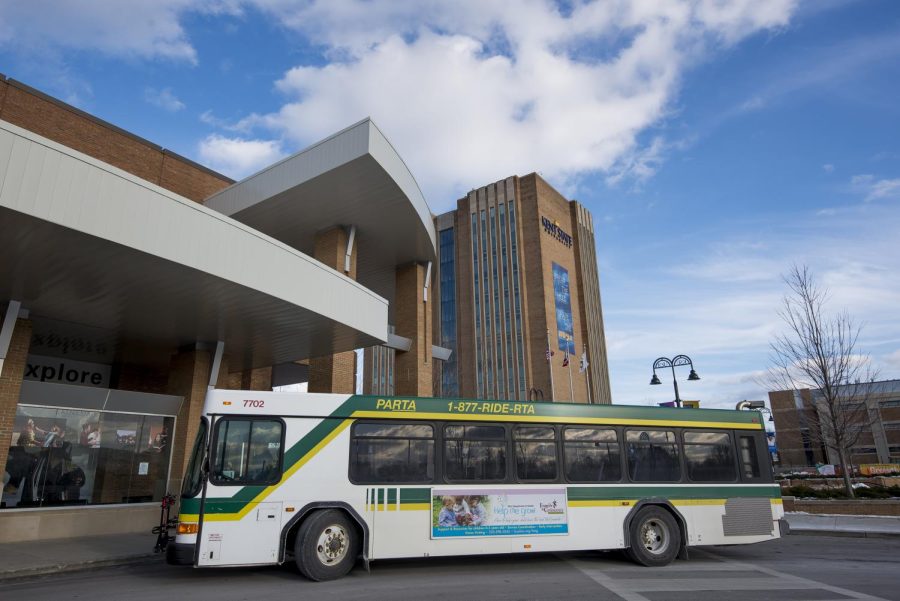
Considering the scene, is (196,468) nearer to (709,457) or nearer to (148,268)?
(148,268)

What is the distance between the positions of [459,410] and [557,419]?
1868mm

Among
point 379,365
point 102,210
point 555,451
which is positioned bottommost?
point 555,451

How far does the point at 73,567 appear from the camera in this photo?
32.8ft

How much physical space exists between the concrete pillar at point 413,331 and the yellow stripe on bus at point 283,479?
44.6 feet

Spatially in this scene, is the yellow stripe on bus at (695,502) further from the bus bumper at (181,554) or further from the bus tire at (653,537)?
the bus bumper at (181,554)

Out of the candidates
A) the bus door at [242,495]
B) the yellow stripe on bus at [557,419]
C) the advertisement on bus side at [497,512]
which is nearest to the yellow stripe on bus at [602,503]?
the advertisement on bus side at [497,512]

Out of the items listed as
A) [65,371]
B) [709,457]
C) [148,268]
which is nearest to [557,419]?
[709,457]

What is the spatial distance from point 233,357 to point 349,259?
5.58 m

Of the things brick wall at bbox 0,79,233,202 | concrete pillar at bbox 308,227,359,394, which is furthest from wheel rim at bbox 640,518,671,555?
brick wall at bbox 0,79,233,202

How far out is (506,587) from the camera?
314 inches

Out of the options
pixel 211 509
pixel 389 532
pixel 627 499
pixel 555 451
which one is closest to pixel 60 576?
pixel 211 509

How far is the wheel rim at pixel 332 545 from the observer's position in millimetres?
8617

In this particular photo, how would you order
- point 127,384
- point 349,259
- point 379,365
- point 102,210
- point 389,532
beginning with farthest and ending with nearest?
point 379,365, point 127,384, point 349,259, point 102,210, point 389,532

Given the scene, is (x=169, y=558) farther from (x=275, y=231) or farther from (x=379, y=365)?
(x=379, y=365)
